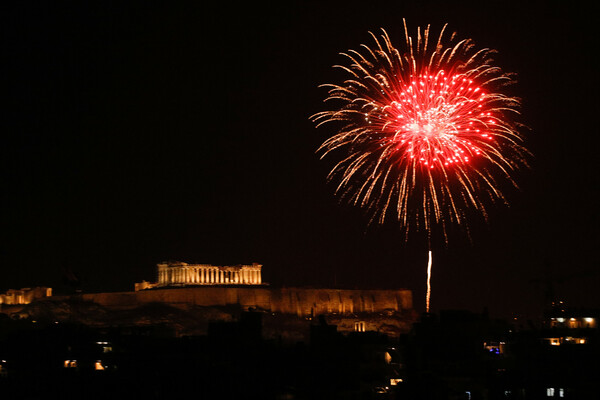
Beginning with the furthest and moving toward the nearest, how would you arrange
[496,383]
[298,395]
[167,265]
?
[167,265]
[496,383]
[298,395]

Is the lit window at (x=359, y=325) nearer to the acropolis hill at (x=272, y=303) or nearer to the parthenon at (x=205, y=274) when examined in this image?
the acropolis hill at (x=272, y=303)

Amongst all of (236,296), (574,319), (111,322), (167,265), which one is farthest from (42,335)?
(167,265)

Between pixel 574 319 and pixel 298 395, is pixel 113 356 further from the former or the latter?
pixel 574 319

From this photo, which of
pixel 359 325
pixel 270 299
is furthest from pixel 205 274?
pixel 359 325

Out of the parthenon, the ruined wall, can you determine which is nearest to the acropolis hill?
the ruined wall

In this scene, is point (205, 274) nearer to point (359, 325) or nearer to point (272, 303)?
point (272, 303)

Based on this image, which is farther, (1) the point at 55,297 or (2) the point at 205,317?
(1) the point at 55,297
